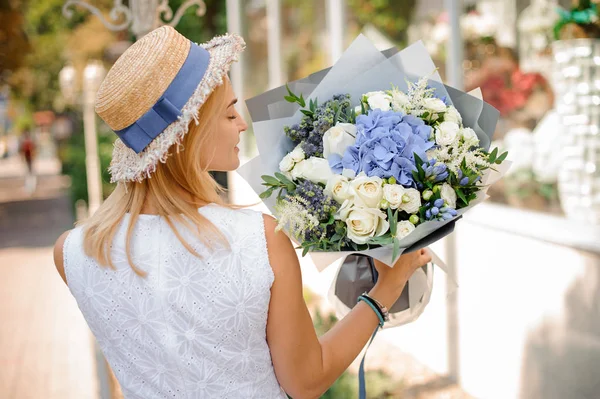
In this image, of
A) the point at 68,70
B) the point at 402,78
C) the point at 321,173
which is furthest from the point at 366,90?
the point at 68,70

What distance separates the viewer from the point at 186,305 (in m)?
1.58

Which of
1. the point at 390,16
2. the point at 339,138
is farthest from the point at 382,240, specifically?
the point at 390,16

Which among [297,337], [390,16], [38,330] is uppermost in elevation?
[390,16]

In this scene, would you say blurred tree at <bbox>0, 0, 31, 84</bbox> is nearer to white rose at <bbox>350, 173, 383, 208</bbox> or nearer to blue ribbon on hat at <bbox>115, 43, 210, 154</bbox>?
blue ribbon on hat at <bbox>115, 43, 210, 154</bbox>

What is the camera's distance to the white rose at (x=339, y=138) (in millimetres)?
1739

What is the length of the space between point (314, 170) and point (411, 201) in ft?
0.81

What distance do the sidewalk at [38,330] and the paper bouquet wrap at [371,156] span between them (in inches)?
138

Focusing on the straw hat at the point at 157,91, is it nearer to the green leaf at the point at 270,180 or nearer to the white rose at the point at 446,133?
the green leaf at the point at 270,180

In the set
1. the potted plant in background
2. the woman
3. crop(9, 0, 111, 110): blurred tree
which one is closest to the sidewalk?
the potted plant in background

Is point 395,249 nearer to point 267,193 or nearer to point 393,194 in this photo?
point 393,194

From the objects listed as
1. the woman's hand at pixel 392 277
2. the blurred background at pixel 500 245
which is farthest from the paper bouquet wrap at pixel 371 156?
the blurred background at pixel 500 245

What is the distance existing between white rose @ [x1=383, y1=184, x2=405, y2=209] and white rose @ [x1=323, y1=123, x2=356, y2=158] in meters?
0.16

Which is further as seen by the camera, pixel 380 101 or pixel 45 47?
pixel 45 47

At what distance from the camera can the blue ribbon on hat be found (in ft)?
5.08
